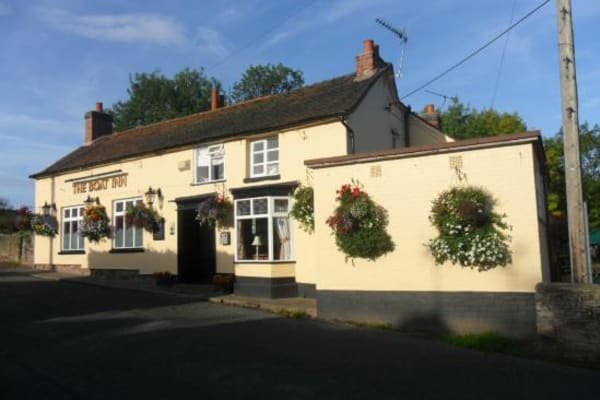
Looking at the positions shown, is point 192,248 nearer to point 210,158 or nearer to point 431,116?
point 210,158

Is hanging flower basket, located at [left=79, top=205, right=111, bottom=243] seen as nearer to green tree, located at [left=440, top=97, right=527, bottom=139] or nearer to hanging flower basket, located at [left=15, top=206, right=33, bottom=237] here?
hanging flower basket, located at [left=15, top=206, right=33, bottom=237]

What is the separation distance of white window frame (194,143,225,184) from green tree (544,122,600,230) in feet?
62.7

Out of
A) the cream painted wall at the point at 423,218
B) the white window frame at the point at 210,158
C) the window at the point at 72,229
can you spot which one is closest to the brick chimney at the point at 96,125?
the window at the point at 72,229

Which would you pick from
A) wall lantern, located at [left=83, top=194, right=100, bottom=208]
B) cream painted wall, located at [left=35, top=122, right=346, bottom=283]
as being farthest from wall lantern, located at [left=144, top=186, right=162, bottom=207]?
wall lantern, located at [left=83, top=194, right=100, bottom=208]

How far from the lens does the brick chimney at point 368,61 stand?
18.5 m

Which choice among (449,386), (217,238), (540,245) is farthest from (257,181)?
(449,386)

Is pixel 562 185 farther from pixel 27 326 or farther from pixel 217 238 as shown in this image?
pixel 27 326

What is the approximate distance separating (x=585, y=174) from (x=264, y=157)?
28.4 meters

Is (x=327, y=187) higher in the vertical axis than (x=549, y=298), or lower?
higher

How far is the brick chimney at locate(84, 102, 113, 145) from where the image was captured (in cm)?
2825

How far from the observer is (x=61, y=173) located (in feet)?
81.6

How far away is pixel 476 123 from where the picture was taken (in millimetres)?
37906

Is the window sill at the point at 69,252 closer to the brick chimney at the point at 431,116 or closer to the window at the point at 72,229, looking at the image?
the window at the point at 72,229

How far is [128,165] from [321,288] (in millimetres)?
12024
